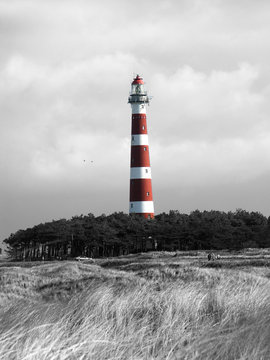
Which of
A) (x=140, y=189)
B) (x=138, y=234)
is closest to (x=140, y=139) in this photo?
(x=140, y=189)

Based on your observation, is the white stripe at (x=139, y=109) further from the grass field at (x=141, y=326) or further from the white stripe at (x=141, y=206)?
the grass field at (x=141, y=326)

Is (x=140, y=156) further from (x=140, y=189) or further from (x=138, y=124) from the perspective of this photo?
(x=138, y=124)

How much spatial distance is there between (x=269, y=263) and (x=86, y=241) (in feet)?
142

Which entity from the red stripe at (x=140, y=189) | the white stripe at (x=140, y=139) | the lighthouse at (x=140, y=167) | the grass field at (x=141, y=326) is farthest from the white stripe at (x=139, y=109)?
the grass field at (x=141, y=326)

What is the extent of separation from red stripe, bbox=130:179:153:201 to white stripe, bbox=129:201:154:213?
0.59 metres

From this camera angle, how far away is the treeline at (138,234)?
224 feet

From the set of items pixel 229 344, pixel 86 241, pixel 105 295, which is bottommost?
pixel 229 344

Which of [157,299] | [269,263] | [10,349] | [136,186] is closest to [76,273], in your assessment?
[269,263]

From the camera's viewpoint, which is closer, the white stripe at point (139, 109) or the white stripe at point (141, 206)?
the white stripe at point (141, 206)

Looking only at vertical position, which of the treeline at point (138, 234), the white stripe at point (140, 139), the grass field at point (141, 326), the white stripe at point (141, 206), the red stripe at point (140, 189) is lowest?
the grass field at point (141, 326)

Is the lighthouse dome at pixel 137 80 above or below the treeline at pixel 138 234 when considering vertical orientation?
above

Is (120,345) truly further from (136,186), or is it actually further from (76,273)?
(136,186)

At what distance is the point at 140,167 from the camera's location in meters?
64.3

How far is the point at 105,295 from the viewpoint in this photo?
33.2 feet
